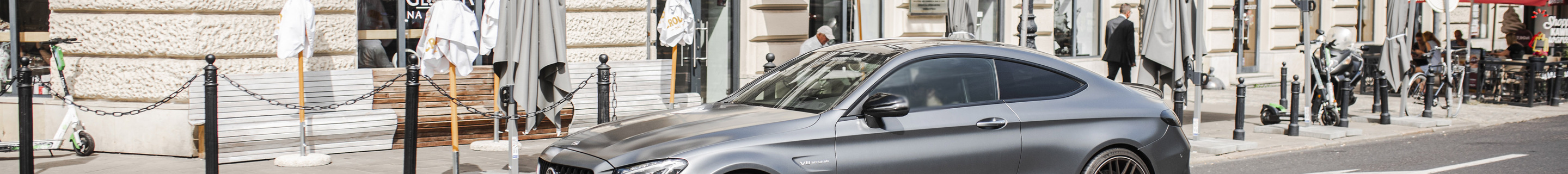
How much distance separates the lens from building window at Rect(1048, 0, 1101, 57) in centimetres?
1673

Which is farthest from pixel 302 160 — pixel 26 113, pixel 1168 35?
pixel 1168 35

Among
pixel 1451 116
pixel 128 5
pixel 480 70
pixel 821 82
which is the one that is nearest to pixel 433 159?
pixel 480 70

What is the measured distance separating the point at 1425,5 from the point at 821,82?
870 inches

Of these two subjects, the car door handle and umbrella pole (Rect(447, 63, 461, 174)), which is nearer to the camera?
the car door handle

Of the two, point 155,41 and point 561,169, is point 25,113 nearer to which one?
point 155,41

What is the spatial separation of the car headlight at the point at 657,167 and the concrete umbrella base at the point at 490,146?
15.4ft

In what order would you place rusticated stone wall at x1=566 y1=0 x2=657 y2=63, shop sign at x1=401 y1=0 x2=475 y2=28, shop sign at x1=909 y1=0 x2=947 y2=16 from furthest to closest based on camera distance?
1. shop sign at x1=909 y1=0 x2=947 y2=16
2. rusticated stone wall at x1=566 y1=0 x2=657 y2=63
3. shop sign at x1=401 y1=0 x2=475 y2=28

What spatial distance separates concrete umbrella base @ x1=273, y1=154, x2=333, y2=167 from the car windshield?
3.65 metres

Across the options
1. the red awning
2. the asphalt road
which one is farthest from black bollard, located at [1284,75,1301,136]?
the red awning

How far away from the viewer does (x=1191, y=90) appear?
17484 millimetres

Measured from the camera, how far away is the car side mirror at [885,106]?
476 centimetres

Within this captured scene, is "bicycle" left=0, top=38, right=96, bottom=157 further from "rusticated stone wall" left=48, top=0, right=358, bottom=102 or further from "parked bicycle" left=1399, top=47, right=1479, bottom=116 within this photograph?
"parked bicycle" left=1399, top=47, right=1479, bottom=116

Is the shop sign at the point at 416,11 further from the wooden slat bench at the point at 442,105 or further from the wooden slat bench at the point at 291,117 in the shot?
the wooden slat bench at the point at 291,117

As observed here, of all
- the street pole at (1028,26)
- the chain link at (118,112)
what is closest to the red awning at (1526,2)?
the street pole at (1028,26)
